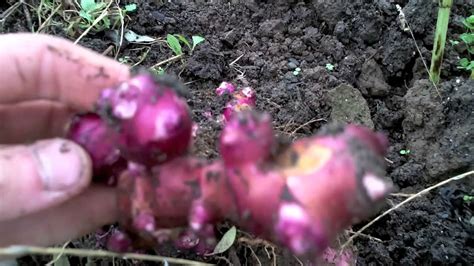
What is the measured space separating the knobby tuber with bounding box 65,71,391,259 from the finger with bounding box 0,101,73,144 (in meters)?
0.22

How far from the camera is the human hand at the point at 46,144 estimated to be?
934 mm

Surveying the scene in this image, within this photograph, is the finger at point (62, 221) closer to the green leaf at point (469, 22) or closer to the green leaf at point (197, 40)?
the green leaf at point (197, 40)

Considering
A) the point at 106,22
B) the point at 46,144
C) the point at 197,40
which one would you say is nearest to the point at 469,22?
the point at 197,40

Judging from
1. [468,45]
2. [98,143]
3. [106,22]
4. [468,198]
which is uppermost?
[98,143]

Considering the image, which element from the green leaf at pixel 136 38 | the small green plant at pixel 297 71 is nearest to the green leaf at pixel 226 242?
the small green plant at pixel 297 71

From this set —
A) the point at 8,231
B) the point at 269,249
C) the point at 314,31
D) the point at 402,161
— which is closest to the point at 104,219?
the point at 8,231

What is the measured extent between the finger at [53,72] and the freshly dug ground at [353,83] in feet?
1.04

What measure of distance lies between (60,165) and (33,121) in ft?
1.05

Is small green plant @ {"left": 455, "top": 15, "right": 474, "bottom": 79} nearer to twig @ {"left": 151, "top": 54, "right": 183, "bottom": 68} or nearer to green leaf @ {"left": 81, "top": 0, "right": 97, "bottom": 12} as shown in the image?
twig @ {"left": 151, "top": 54, "right": 183, "bottom": 68}

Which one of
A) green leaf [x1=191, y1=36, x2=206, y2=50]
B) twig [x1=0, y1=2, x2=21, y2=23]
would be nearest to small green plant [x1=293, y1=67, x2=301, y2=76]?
green leaf [x1=191, y1=36, x2=206, y2=50]

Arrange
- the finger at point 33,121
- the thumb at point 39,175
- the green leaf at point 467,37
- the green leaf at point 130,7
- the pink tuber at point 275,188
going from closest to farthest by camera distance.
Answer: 1. the pink tuber at point 275,188
2. the thumb at point 39,175
3. the finger at point 33,121
4. the green leaf at point 467,37
5. the green leaf at point 130,7

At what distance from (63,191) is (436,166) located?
90cm

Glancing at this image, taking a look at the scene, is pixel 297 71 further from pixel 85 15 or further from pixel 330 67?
pixel 85 15

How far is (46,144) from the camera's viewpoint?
96cm
